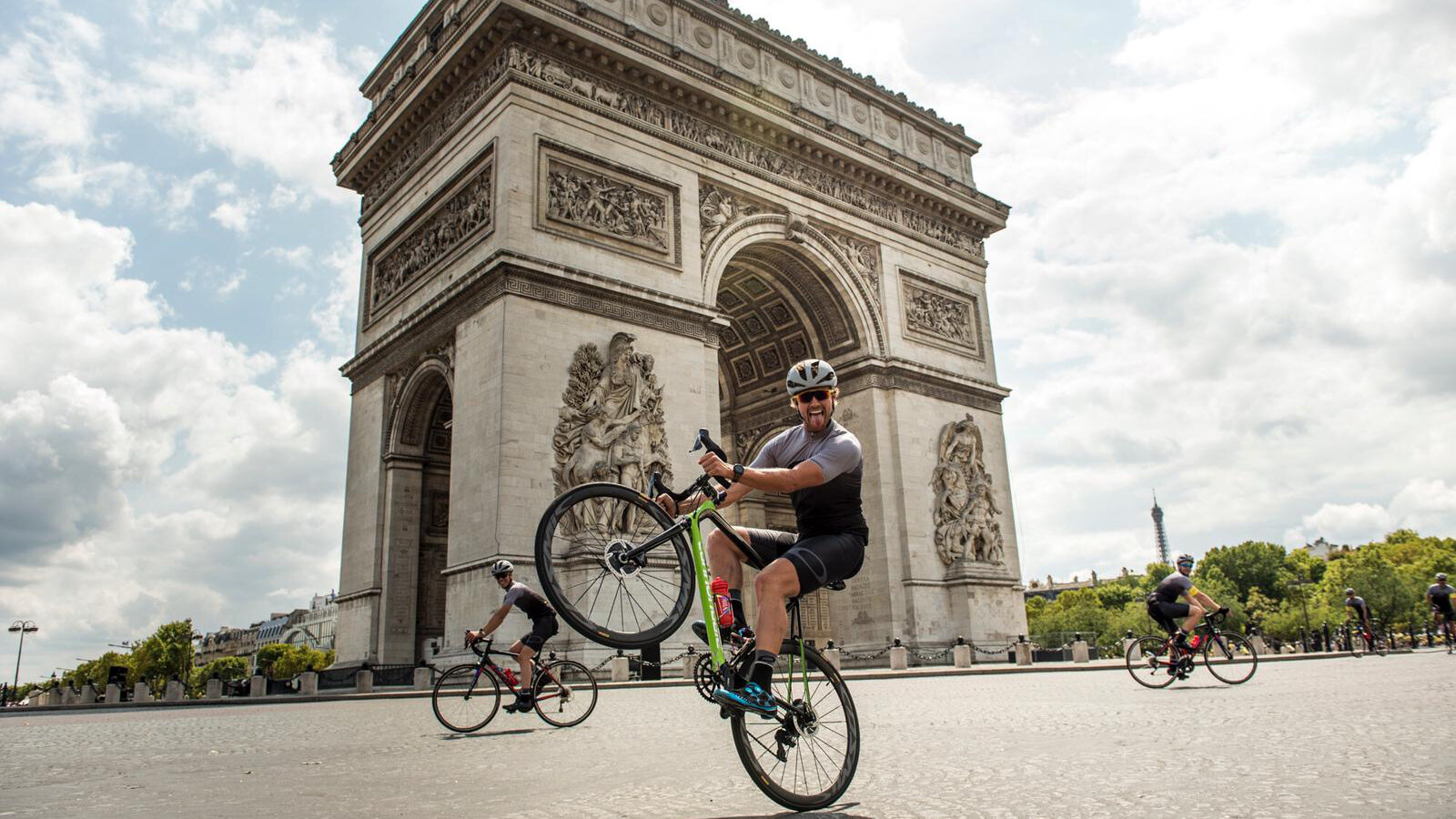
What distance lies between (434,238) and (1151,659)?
1753 centimetres

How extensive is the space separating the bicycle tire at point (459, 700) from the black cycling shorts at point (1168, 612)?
7962mm

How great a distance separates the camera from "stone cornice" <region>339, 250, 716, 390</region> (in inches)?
760

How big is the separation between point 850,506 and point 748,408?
25.3m

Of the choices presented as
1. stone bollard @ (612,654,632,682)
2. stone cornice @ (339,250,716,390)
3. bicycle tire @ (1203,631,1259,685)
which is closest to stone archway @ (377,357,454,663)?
stone cornice @ (339,250,716,390)

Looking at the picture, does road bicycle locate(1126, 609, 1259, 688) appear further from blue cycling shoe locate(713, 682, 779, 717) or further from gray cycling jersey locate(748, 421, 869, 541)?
blue cycling shoe locate(713, 682, 779, 717)

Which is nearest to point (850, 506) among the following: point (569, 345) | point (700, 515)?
point (700, 515)

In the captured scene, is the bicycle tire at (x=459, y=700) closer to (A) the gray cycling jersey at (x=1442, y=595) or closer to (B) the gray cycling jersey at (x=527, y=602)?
(B) the gray cycling jersey at (x=527, y=602)

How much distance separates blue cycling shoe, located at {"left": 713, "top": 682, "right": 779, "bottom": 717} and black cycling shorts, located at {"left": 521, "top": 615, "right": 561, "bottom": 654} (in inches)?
197

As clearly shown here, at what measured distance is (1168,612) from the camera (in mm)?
11891

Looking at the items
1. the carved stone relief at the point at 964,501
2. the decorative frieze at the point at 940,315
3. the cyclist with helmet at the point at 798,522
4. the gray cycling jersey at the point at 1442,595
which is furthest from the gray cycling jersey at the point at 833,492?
the decorative frieze at the point at 940,315

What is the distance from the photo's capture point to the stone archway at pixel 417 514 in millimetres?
21891

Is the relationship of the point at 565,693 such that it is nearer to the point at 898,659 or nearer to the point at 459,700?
the point at 459,700

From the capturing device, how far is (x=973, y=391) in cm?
2856

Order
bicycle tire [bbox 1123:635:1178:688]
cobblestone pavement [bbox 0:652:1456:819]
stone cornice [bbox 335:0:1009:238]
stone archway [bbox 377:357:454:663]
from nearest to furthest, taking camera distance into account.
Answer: cobblestone pavement [bbox 0:652:1456:819]
bicycle tire [bbox 1123:635:1178:688]
stone cornice [bbox 335:0:1009:238]
stone archway [bbox 377:357:454:663]
